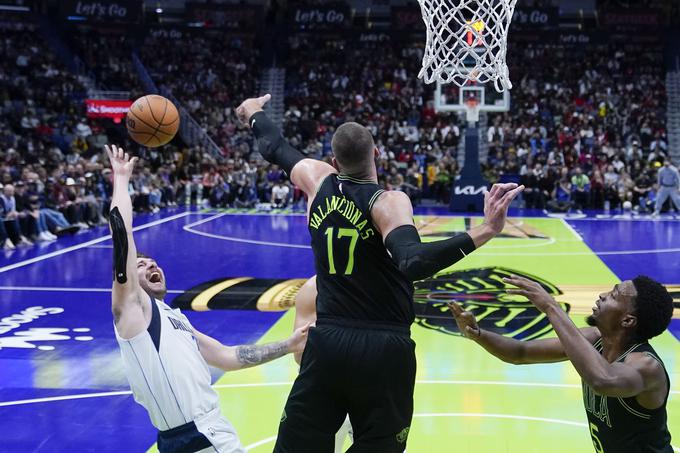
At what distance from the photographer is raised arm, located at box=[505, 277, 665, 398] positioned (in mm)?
3158

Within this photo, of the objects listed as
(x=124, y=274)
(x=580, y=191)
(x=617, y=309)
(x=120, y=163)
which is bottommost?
(x=580, y=191)

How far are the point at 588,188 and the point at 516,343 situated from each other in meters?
20.2

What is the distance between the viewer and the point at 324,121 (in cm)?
3028

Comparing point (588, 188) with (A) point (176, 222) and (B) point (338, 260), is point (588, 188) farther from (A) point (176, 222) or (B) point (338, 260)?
Result: (B) point (338, 260)

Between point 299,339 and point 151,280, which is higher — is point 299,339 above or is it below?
below

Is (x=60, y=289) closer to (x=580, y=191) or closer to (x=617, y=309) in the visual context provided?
(x=617, y=309)

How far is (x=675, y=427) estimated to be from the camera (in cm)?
580

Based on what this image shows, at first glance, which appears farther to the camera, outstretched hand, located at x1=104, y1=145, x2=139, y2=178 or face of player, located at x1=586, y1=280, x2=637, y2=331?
outstretched hand, located at x1=104, y1=145, x2=139, y2=178

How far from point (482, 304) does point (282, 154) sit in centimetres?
606

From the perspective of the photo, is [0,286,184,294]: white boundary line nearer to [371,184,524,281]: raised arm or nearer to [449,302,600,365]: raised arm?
[449,302,600,365]: raised arm

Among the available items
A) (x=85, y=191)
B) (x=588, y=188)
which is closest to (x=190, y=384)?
(x=85, y=191)

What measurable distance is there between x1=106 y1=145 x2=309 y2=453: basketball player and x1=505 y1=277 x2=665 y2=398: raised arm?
1446 mm

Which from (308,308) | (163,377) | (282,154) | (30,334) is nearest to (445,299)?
(30,334)

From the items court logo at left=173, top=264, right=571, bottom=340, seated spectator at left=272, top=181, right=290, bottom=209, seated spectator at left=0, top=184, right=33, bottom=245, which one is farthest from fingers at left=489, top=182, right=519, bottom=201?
seated spectator at left=272, top=181, right=290, bottom=209
